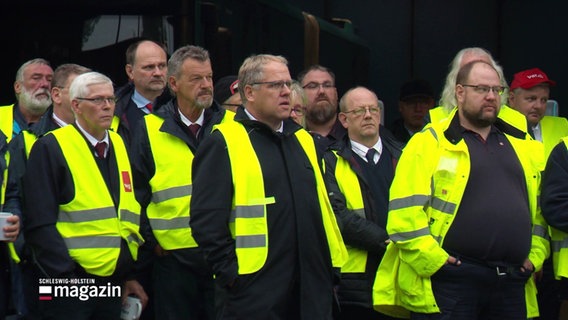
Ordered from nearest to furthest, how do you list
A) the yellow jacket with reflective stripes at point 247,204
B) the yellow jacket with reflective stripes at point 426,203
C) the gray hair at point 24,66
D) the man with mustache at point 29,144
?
the yellow jacket with reflective stripes at point 247,204 < the yellow jacket with reflective stripes at point 426,203 < the man with mustache at point 29,144 < the gray hair at point 24,66

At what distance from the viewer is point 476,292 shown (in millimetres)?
6352

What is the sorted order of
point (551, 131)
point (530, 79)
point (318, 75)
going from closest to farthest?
1. point (530, 79)
2. point (551, 131)
3. point (318, 75)

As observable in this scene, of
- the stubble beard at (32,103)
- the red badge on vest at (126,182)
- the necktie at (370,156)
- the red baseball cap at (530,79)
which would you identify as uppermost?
the red baseball cap at (530,79)

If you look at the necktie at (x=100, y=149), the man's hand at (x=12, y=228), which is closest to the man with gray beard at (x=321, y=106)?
the necktie at (x=100, y=149)

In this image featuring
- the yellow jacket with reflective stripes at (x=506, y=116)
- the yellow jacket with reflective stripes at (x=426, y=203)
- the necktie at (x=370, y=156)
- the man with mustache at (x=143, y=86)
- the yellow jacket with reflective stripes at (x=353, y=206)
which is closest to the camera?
the yellow jacket with reflective stripes at (x=426, y=203)

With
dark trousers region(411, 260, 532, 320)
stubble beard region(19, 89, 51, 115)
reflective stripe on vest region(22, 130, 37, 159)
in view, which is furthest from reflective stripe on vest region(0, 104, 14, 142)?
dark trousers region(411, 260, 532, 320)

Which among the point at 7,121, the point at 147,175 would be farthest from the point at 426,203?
the point at 7,121

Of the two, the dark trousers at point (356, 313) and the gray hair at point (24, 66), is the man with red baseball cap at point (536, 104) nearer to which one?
the dark trousers at point (356, 313)

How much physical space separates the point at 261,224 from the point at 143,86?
2.11m

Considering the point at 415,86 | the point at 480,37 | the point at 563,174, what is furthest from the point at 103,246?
the point at 480,37

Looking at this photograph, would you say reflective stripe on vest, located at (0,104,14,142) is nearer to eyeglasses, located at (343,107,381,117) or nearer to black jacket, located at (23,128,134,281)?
black jacket, located at (23,128,134,281)

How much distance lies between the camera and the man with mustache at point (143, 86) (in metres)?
7.58

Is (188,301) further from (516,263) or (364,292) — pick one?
(516,263)

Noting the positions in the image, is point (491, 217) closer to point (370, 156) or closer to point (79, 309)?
point (370, 156)
